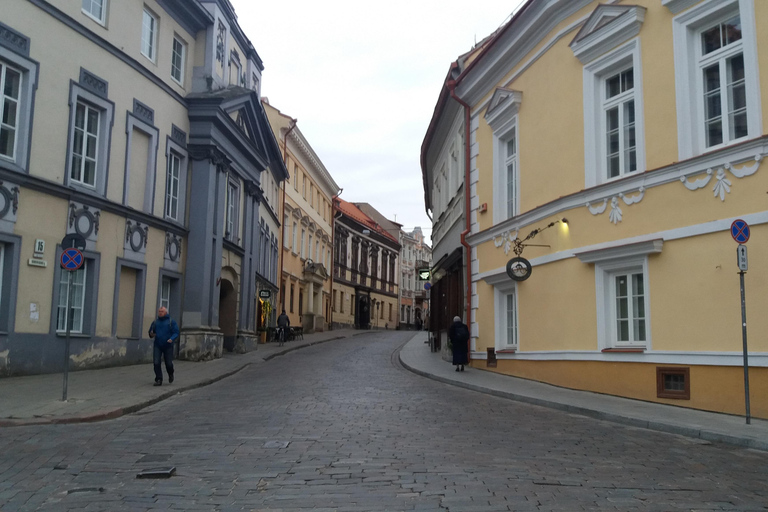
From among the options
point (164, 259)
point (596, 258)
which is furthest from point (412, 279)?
point (596, 258)

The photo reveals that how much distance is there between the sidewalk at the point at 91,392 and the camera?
1065 cm

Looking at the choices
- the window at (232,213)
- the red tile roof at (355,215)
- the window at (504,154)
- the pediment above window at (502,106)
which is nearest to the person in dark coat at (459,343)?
the window at (504,154)

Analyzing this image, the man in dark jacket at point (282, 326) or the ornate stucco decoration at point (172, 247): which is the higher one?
the ornate stucco decoration at point (172, 247)

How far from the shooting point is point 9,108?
15016 millimetres

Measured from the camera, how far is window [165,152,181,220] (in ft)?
71.5

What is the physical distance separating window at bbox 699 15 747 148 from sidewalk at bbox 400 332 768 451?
4.34m

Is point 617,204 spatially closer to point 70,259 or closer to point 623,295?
point 623,295

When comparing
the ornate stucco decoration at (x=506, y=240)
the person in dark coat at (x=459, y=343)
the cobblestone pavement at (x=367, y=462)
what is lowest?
the cobblestone pavement at (x=367, y=462)

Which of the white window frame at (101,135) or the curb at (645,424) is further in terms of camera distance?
the white window frame at (101,135)

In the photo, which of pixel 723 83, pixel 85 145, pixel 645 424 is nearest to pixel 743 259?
pixel 645 424

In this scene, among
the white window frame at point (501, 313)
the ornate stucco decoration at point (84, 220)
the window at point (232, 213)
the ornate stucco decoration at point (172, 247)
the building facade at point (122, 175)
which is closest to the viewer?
the building facade at point (122, 175)

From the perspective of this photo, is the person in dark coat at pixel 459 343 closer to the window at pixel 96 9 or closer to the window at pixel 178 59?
the window at pixel 178 59

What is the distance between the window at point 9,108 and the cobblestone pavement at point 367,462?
654 cm

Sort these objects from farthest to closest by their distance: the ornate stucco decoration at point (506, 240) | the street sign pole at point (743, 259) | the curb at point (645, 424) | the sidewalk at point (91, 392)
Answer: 1. the ornate stucco decoration at point (506, 240)
2. the sidewalk at point (91, 392)
3. the street sign pole at point (743, 259)
4. the curb at point (645, 424)
